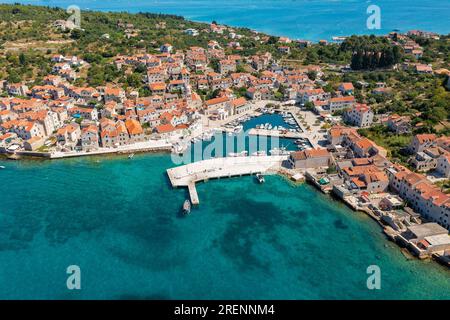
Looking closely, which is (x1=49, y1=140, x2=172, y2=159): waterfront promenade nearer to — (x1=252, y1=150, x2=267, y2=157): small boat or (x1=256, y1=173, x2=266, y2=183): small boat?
(x1=252, y1=150, x2=267, y2=157): small boat

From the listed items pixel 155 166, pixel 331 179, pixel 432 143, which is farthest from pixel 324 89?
pixel 155 166

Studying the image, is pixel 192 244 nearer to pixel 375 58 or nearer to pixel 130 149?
pixel 130 149

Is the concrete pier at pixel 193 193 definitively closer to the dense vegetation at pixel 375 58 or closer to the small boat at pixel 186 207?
the small boat at pixel 186 207

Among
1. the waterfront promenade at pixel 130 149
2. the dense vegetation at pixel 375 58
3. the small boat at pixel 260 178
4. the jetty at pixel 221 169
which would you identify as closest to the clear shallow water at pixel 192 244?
the small boat at pixel 260 178

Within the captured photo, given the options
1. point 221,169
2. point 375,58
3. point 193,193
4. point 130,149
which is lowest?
point 193,193

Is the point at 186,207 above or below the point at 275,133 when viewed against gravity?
below

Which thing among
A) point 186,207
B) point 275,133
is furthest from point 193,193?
point 275,133

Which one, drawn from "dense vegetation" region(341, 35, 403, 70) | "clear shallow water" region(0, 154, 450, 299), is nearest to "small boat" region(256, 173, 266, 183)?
"clear shallow water" region(0, 154, 450, 299)

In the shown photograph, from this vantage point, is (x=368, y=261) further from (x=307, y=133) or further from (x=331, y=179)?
(x=307, y=133)
